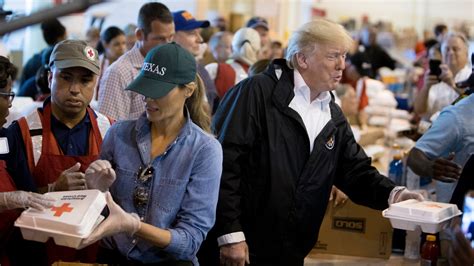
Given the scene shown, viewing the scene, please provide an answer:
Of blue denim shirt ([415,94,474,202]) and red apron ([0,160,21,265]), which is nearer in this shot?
red apron ([0,160,21,265])

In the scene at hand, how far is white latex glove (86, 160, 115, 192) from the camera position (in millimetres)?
2980

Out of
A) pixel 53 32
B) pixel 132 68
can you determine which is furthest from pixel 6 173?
pixel 53 32

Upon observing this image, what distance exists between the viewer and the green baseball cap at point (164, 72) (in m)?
3.14

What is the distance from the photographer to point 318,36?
12.5 feet

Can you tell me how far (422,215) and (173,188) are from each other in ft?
2.99

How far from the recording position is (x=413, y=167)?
4172 millimetres

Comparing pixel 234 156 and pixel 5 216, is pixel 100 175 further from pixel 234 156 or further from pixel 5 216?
pixel 234 156

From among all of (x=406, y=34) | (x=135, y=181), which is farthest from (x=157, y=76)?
(x=406, y=34)

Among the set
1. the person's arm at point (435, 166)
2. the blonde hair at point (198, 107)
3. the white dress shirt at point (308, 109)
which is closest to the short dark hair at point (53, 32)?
the white dress shirt at point (308, 109)

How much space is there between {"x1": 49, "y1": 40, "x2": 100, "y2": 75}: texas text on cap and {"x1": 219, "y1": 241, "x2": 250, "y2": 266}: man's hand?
868mm

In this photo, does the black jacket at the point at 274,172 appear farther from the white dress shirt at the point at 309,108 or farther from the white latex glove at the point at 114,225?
the white latex glove at the point at 114,225

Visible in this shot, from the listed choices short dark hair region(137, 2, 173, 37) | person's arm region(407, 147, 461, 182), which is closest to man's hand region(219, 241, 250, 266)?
person's arm region(407, 147, 461, 182)

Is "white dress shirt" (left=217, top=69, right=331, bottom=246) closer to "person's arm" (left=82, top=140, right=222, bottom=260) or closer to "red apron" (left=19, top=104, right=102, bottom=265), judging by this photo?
"person's arm" (left=82, top=140, right=222, bottom=260)

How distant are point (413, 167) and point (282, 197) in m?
0.73
